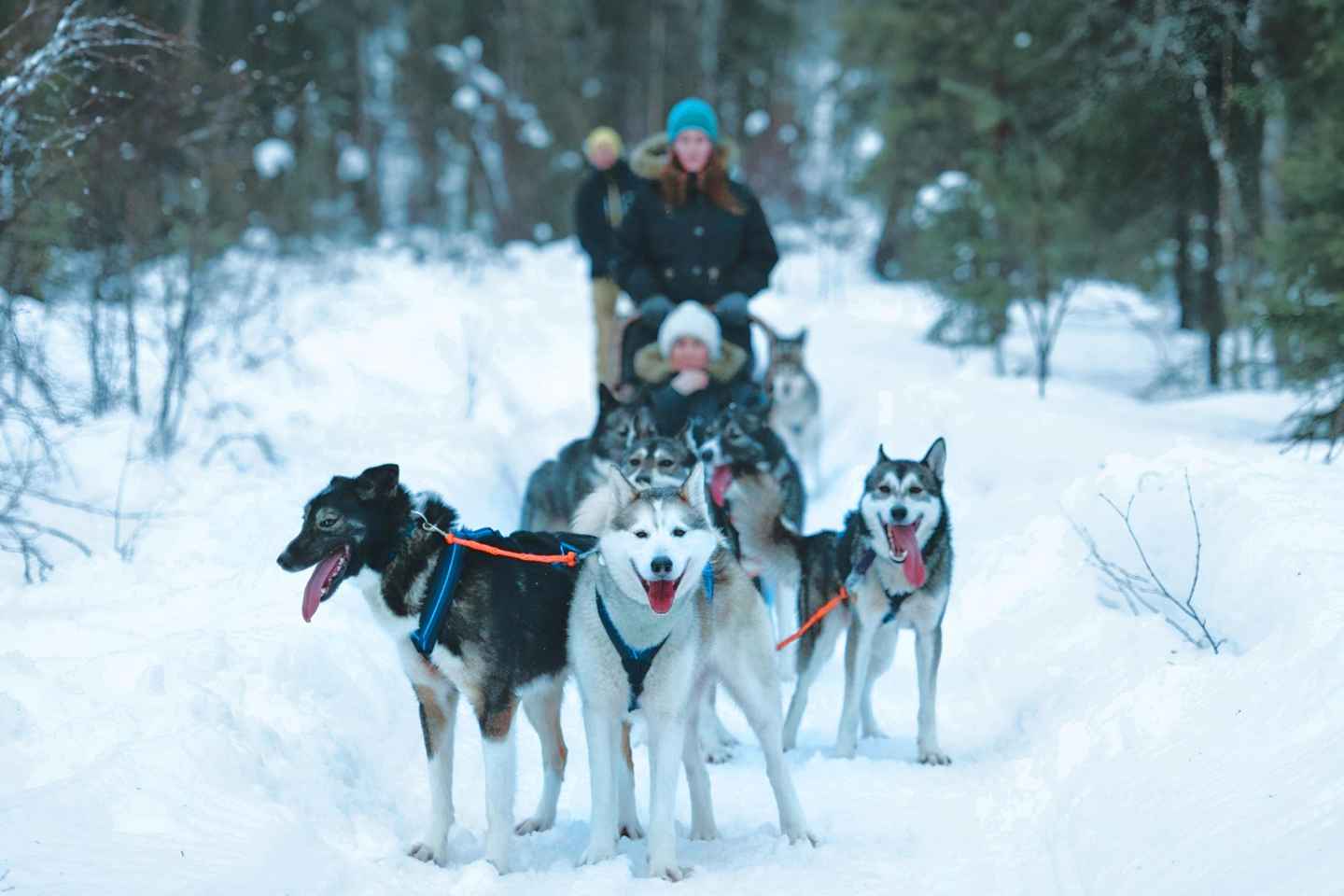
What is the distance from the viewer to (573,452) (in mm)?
6230

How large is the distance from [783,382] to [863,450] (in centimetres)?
85

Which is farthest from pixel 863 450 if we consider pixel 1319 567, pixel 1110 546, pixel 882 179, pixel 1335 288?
pixel 882 179

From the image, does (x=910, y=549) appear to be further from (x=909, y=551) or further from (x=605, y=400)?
(x=605, y=400)

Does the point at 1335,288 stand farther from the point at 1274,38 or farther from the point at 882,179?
the point at 882,179

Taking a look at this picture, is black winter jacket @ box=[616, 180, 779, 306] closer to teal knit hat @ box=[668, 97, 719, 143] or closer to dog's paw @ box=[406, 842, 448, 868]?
teal knit hat @ box=[668, 97, 719, 143]

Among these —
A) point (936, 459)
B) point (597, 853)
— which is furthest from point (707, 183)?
point (597, 853)

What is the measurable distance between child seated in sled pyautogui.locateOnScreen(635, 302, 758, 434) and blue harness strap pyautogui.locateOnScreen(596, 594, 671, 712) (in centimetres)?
290

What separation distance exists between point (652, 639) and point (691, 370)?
10.2 feet

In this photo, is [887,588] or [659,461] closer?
[887,588]

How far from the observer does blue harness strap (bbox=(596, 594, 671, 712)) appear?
3.35m

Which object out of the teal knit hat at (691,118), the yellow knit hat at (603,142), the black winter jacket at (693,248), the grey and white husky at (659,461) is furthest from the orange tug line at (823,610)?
the yellow knit hat at (603,142)

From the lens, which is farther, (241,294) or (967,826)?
(241,294)

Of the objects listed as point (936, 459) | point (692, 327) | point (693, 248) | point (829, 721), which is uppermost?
point (693, 248)

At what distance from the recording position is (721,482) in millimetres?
5562
